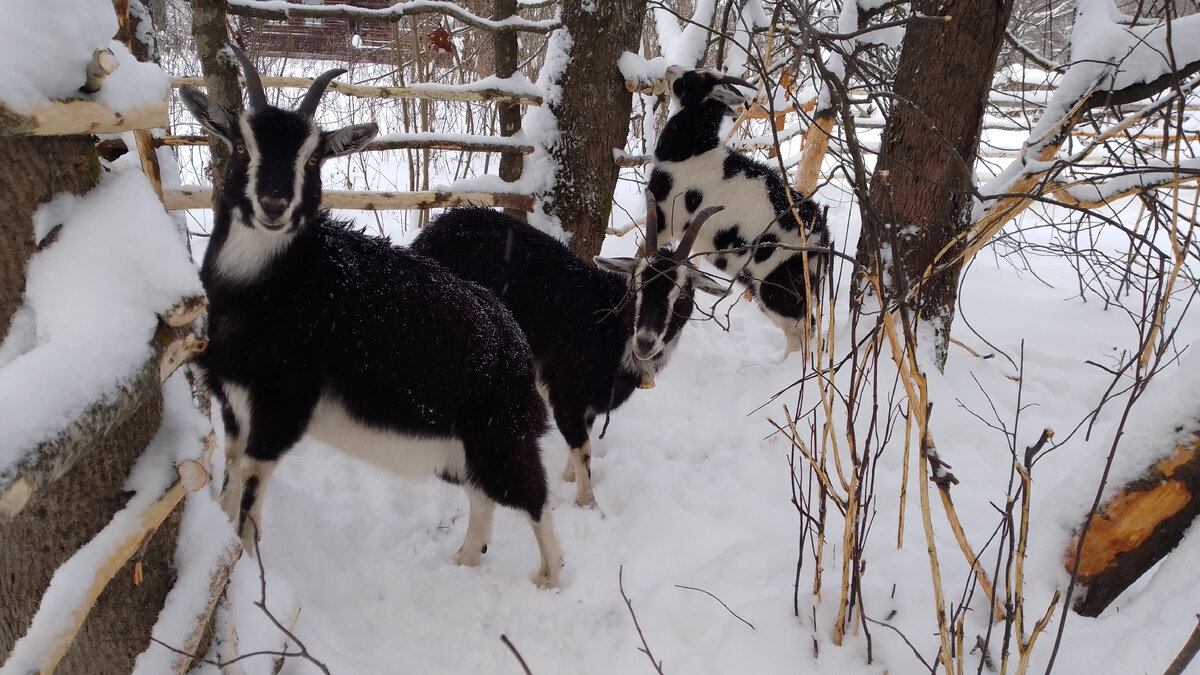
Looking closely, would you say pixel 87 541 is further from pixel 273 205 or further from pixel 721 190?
pixel 721 190

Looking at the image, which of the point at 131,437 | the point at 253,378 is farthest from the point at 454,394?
the point at 131,437

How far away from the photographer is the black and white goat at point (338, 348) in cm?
283

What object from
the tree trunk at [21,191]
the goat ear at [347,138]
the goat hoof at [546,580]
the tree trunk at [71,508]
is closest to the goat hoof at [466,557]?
the goat hoof at [546,580]

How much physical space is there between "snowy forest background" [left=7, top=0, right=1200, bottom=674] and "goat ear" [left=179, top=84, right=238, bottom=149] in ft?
1.89

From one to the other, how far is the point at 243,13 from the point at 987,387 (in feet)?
19.0

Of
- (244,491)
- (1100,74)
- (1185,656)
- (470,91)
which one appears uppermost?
(1100,74)

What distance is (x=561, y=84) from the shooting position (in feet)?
16.6

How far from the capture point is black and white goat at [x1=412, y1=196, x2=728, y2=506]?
4164 millimetres

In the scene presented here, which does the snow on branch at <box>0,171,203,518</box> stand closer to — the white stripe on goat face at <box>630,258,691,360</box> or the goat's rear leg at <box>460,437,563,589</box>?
the goat's rear leg at <box>460,437,563,589</box>

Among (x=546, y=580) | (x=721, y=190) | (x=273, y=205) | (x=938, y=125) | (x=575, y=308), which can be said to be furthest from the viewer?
(x=721, y=190)

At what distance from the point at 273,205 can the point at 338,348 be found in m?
0.66

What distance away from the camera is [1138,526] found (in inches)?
82.8

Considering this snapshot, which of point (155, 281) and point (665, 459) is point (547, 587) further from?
point (155, 281)

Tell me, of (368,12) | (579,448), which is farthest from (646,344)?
(368,12)
